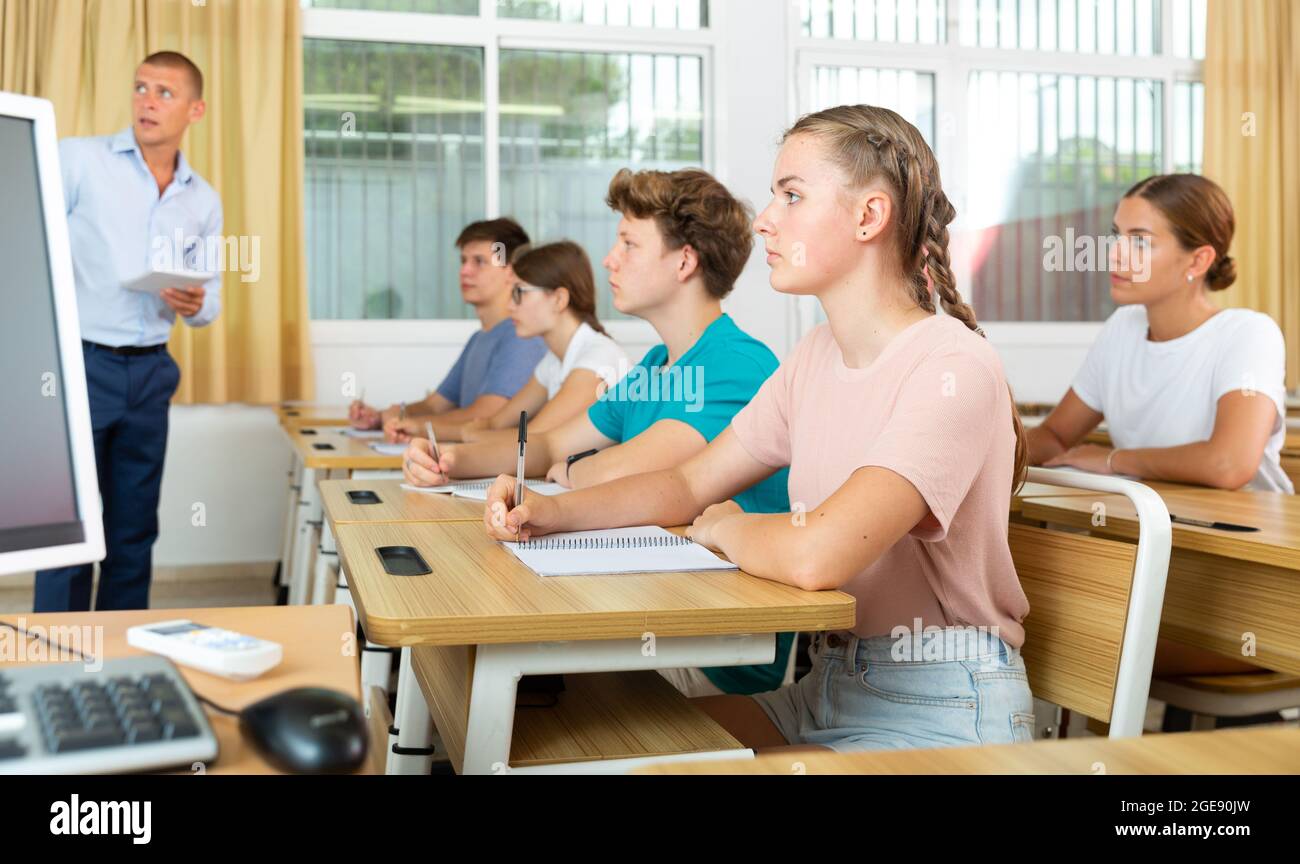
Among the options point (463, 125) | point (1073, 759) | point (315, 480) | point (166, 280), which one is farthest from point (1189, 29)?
point (1073, 759)

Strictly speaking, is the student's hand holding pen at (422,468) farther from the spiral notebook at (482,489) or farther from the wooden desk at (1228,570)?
the wooden desk at (1228,570)

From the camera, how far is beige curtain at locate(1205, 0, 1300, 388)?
18.7ft

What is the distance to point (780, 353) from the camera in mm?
5566

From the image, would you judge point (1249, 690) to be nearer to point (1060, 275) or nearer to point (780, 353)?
point (780, 353)

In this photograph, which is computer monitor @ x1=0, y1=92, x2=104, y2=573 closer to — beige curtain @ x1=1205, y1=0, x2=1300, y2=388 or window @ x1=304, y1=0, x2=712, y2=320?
window @ x1=304, y1=0, x2=712, y2=320

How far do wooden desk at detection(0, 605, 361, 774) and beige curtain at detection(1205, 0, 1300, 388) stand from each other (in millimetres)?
5623

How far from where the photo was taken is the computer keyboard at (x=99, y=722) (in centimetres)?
67

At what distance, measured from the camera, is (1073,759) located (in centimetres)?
77

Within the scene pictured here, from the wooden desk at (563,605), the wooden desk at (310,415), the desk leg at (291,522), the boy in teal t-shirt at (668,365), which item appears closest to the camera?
the wooden desk at (563,605)

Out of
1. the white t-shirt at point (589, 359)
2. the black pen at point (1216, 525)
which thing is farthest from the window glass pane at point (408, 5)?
the black pen at point (1216, 525)

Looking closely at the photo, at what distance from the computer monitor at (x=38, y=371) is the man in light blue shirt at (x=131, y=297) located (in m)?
2.63

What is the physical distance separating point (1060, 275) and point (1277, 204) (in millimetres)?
1039
